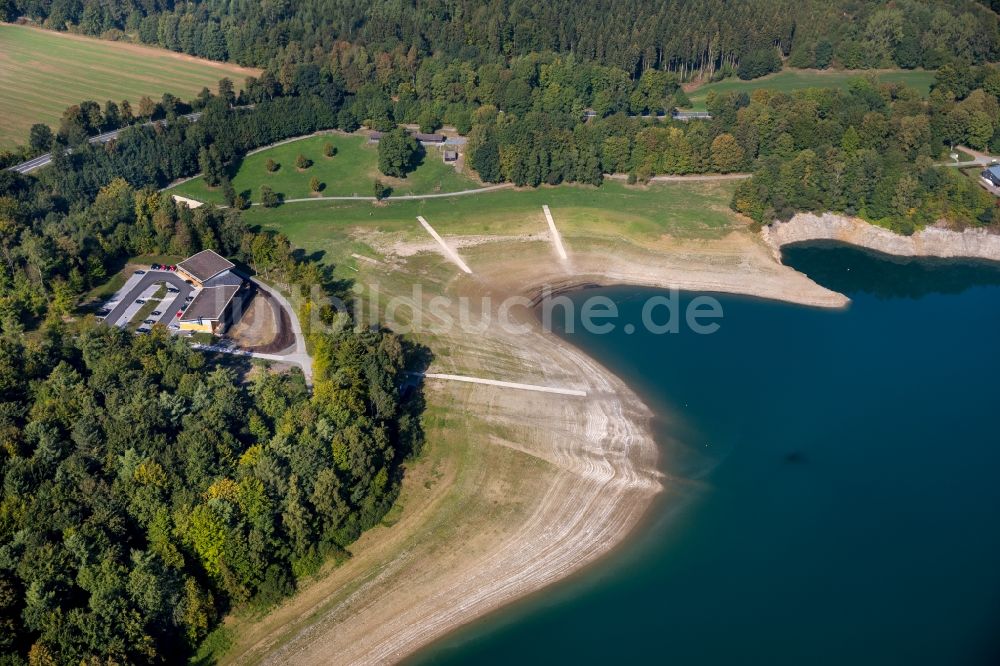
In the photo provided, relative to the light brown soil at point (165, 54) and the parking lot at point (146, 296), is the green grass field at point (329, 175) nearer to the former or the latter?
the parking lot at point (146, 296)

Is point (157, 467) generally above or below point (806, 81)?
below

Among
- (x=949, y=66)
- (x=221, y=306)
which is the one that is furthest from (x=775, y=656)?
(x=949, y=66)

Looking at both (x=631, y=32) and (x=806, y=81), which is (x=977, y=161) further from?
(x=631, y=32)

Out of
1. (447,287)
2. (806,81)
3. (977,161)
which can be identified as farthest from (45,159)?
(977,161)

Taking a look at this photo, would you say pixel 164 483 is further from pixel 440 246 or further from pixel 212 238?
pixel 440 246

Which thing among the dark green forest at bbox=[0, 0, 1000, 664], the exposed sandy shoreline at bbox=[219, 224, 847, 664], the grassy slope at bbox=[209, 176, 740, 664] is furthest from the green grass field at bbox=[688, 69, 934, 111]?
the exposed sandy shoreline at bbox=[219, 224, 847, 664]

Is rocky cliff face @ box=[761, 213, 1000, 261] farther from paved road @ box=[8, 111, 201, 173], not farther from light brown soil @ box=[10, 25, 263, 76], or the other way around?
light brown soil @ box=[10, 25, 263, 76]
